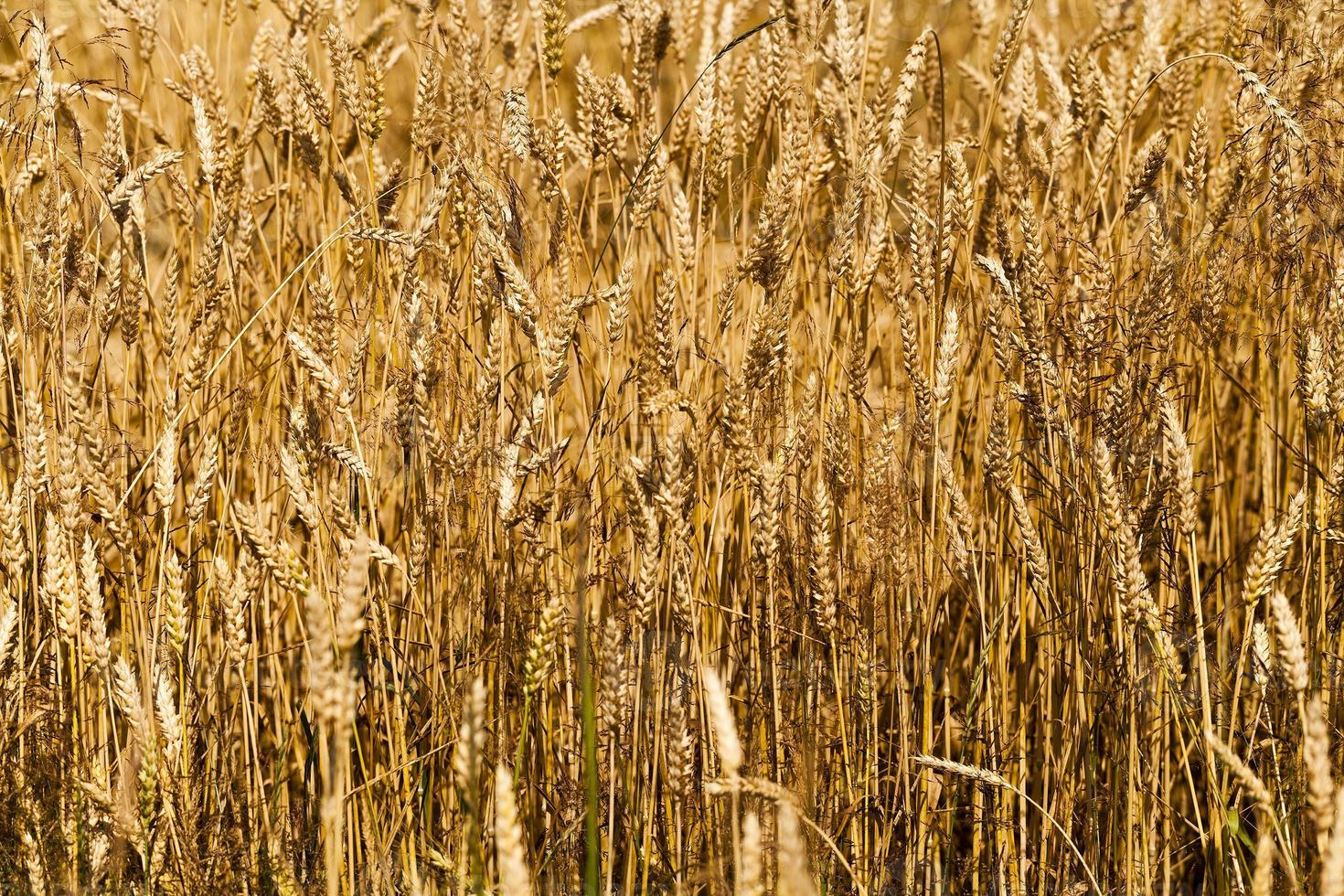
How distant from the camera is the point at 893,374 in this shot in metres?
1.64

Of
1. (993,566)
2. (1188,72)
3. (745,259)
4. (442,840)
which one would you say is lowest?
(442,840)

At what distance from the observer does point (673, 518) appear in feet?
3.82

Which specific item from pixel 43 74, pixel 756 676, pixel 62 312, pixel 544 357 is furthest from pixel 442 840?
pixel 43 74

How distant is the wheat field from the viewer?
1.24m

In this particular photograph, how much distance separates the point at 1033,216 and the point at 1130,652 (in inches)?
20.7

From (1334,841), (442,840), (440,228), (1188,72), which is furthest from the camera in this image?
(1188,72)

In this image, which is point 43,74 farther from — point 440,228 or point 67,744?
point 67,744

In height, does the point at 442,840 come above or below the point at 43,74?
below

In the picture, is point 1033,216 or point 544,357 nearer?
point 544,357

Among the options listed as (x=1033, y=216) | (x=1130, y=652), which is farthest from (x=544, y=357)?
(x=1130, y=652)

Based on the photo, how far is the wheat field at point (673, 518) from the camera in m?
1.24

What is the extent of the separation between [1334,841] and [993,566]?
856 millimetres

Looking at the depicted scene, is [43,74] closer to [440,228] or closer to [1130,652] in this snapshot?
[440,228]

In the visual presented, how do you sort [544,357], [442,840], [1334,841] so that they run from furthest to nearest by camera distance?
[442,840], [544,357], [1334,841]
